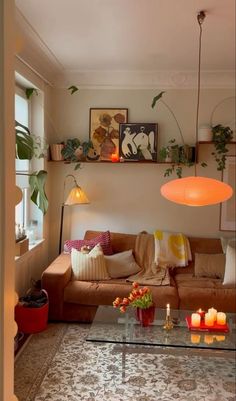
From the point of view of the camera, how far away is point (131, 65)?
4016 mm

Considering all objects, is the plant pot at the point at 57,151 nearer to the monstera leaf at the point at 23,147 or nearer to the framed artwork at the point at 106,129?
the framed artwork at the point at 106,129

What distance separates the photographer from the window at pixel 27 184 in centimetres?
392

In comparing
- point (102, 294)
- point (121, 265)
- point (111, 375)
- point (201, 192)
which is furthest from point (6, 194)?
point (121, 265)

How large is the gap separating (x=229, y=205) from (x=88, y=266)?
1871 millimetres

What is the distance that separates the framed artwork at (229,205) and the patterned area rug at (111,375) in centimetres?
179

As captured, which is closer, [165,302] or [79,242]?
[165,302]

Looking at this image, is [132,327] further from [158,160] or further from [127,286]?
[158,160]

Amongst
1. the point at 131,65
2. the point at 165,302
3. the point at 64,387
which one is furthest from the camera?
the point at 131,65

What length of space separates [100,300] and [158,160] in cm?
178

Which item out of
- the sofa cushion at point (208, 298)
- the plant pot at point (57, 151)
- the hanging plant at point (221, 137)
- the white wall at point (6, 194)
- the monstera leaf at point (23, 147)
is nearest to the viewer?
the white wall at point (6, 194)

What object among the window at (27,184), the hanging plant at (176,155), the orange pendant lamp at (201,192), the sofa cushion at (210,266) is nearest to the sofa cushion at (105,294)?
the sofa cushion at (210,266)

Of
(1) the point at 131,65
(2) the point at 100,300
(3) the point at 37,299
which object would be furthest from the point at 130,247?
(1) the point at 131,65

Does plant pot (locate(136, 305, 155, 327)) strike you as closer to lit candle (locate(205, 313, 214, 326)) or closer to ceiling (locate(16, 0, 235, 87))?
lit candle (locate(205, 313, 214, 326))

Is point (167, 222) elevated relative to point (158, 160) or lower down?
lower down
